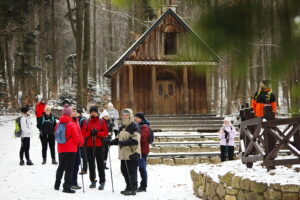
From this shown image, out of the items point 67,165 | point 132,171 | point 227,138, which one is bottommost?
point 132,171

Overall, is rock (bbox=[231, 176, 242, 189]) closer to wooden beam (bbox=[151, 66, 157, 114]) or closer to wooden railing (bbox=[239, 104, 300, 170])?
wooden railing (bbox=[239, 104, 300, 170])

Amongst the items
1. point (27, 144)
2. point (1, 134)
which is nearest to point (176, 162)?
→ point (27, 144)

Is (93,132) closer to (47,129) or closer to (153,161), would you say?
(47,129)

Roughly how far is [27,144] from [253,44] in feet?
35.4

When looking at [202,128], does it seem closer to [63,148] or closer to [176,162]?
[176,162]

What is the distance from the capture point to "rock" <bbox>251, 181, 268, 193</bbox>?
25.3 ft

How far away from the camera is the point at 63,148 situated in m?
9.52

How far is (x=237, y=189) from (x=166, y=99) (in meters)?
16.7

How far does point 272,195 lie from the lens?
7.47 m

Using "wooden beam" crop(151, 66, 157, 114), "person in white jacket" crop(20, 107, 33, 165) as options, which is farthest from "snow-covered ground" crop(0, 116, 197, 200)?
"wooden beam" crop(151, 66, 157, 114)

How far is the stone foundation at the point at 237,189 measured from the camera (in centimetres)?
731

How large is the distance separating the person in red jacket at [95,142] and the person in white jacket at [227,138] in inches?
198

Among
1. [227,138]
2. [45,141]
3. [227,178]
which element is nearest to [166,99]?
[227,138]

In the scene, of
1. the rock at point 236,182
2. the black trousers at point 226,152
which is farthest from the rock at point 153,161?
the rock at point 236,182
